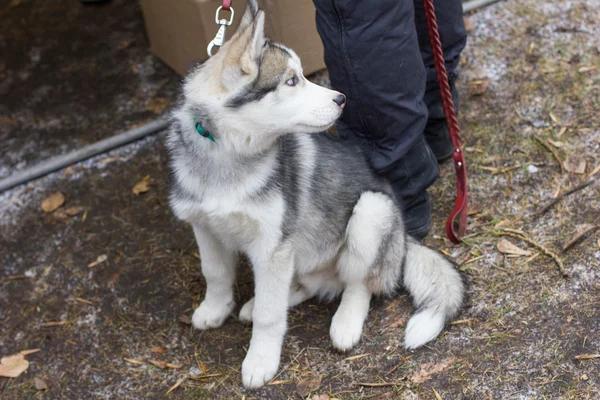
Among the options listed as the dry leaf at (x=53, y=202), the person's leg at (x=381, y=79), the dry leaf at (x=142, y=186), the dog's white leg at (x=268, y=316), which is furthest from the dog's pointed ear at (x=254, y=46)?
the dry leaf at (x=53, y=202)

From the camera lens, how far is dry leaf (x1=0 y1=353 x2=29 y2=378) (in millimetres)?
3045

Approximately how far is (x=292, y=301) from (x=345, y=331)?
1.26 ft

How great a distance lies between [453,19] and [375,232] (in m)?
1.37

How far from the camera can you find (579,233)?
3109 millimetres

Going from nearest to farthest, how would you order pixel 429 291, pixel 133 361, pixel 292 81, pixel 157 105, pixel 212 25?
1. pixel 292 81
2. pixel 429 291
3. pixel 133 361
4. pixel 212 25
5. pixel 157 105

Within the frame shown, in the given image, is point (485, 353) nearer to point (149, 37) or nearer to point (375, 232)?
point (375, 232)

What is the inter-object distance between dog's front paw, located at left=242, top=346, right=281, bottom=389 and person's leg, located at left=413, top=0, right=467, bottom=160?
1.72 m

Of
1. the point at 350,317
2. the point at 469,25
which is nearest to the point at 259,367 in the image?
the point at 350,317

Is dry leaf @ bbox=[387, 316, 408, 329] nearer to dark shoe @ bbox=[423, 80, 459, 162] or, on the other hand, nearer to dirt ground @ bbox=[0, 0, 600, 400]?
dirt ground @ bbox=[0, 0, 600, 400]

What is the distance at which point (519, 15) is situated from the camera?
4773 millimetres

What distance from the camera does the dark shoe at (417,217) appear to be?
336 cm

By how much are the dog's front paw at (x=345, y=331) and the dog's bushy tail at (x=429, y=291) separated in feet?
0.76

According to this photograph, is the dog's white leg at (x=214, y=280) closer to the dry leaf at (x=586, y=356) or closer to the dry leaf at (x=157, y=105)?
the dry leaf at (x=586, y=356)

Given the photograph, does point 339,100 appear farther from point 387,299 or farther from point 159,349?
point 159,349
